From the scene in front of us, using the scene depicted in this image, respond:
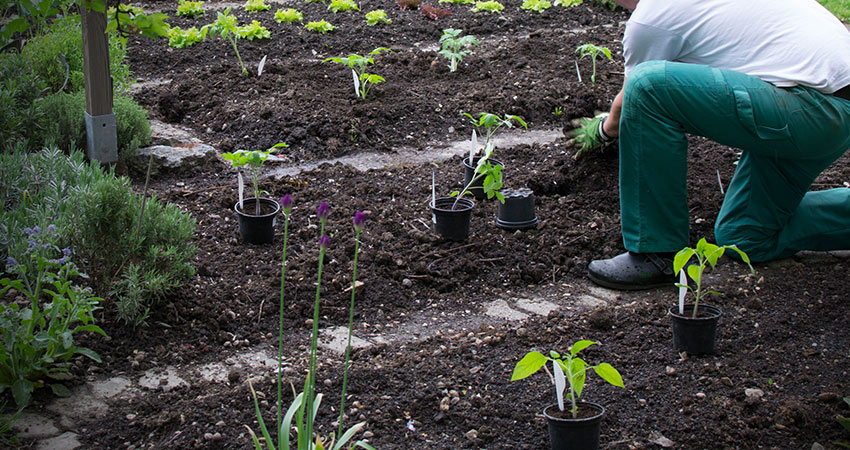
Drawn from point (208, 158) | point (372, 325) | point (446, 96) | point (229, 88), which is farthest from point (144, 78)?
point (372, 325)

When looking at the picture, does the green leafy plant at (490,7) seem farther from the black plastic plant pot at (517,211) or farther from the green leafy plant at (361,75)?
the black plastic plant pot at (517,211)

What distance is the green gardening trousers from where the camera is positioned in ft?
9.12

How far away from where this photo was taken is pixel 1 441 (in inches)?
78.4

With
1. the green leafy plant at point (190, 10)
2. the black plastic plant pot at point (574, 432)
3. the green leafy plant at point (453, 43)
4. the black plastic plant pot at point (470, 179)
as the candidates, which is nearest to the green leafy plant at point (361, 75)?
the green leafy plant at point (453, 43)

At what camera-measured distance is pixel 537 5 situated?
826cm

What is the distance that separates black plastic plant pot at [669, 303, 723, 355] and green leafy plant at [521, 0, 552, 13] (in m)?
6.42

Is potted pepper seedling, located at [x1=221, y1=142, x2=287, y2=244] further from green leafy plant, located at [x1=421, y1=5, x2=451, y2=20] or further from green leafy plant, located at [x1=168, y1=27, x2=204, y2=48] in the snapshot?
green leafy plant, located at [x1=421, y1=5, x2=451, y2=20]

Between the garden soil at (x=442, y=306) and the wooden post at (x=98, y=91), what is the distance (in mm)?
389

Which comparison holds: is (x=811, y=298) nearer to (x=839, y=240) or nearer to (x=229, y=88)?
(x=839, y=240)

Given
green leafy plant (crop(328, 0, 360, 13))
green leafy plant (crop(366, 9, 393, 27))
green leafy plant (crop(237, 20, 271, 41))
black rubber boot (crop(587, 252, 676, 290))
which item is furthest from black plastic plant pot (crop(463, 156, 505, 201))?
green leafy plant (crop(328, 0, 360, 13))

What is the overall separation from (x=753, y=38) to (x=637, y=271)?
100 cm

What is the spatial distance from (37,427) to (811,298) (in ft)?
8.65

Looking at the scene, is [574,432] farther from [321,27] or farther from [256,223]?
[321,27]

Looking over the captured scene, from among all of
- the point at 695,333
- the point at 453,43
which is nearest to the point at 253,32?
the point at 453,43
